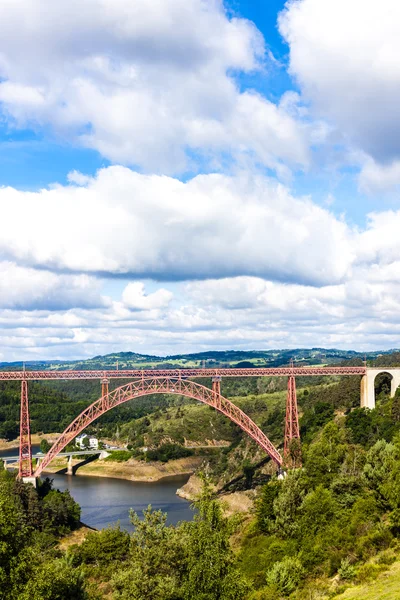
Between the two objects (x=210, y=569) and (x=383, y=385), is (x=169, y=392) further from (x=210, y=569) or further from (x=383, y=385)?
(x=210, y=569)

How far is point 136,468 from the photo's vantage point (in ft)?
261

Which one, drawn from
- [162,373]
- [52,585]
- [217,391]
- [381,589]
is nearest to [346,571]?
[381,589]

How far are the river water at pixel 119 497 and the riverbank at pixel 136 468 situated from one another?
4.77ft

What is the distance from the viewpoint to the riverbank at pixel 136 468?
256ft

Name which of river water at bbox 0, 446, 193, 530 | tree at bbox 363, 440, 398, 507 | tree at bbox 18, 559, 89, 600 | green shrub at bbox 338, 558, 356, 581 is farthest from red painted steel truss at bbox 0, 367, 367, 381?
green shrub at bbox 338, 558, 356, 581

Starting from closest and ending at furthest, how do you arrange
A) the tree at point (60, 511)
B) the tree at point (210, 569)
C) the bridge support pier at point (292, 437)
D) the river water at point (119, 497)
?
the tree at point (210, 569) < the tree at point (60, 511) < the bridge support pier at point (292, 437) < the river water at point (119, 497)

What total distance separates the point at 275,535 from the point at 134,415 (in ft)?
312

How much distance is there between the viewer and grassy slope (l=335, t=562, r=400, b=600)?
1686 cm

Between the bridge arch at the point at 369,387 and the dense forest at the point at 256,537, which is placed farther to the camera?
the bridge arch at the point at 369,387

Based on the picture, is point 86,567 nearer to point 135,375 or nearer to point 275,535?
point 275,535

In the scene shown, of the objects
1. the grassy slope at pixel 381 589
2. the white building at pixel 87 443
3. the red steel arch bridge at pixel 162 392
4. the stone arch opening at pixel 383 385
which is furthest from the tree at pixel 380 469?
the white building at pixel 87 443

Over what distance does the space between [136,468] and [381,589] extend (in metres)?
65.2

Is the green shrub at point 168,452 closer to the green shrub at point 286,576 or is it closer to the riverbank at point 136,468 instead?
the riverbank at point 136,468

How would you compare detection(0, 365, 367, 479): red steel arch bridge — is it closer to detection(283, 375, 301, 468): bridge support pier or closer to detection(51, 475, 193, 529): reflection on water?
detection(283, 375, 301, 468): bridge support pier
